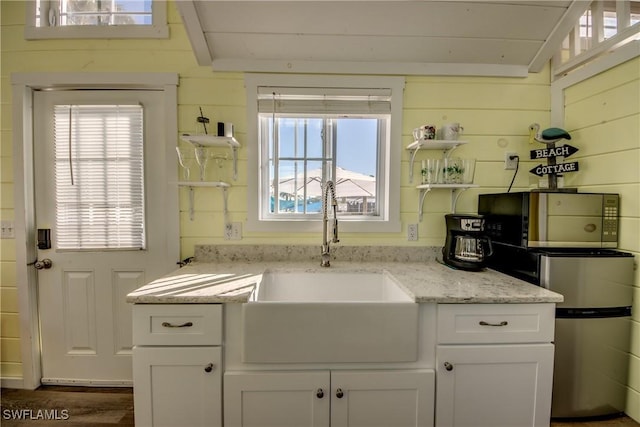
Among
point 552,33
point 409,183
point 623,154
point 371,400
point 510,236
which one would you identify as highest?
point 552,33

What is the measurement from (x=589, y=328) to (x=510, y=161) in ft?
3.38

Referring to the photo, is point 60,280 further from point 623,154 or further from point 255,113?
point 623,154

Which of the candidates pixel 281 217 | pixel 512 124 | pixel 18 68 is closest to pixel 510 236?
pixel 512 124

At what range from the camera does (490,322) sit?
3.91ft

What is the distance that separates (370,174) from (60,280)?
7.08 ft

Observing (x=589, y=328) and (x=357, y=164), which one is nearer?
(x=589, y=328)

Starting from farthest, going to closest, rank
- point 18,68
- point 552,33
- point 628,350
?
point 18,68 < point 552,33 < point 628,350

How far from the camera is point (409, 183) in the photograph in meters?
1.83

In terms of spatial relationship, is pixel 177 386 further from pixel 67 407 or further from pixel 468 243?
pixel 468 243

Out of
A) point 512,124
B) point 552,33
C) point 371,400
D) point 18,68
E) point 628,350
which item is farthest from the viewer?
point 512,124

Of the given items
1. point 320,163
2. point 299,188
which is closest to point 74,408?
point 299,188

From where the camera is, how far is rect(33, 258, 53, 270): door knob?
69.3 inches

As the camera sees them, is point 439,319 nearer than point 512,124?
Yes

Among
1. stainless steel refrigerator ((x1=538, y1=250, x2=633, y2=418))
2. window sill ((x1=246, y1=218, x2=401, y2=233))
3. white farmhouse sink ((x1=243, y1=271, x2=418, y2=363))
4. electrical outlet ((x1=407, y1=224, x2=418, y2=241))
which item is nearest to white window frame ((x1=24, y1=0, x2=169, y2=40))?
window sill ((x1=246, y1=218, x2=401, y2=233))
